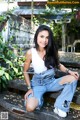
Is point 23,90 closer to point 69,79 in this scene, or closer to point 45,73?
point 45,73

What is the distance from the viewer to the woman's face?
356cm

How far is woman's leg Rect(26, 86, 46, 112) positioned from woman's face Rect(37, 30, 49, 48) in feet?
1.92

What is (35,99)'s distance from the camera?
336 centimetres

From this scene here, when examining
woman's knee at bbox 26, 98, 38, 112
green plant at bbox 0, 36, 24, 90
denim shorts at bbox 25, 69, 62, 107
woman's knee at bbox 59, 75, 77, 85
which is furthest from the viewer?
green plant at bbox 0, 36, 24, 90

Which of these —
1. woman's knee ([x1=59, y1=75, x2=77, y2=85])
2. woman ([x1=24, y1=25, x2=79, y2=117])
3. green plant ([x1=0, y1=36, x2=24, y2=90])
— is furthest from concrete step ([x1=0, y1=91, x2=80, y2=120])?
woman's knee ([x1=59, y1=75, x2=77, y2=85])

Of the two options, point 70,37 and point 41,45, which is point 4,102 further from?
point 70,37

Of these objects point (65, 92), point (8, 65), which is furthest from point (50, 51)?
point (8, 65)

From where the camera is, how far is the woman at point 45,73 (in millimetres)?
3387

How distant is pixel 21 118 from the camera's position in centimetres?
357

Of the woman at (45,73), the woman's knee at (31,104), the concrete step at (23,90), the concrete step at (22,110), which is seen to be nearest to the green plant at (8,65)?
the concrete step at (23,90)

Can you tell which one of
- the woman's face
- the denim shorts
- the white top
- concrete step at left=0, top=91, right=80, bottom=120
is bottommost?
concrete step at left=0, top=91, right=80, bottom=120

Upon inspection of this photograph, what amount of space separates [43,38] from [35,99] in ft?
2.67

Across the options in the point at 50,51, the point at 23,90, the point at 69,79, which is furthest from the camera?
the point at 23,90

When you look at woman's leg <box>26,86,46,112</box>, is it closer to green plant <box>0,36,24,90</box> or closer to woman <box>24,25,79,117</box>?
woman <box>24,25,79,117</box>
